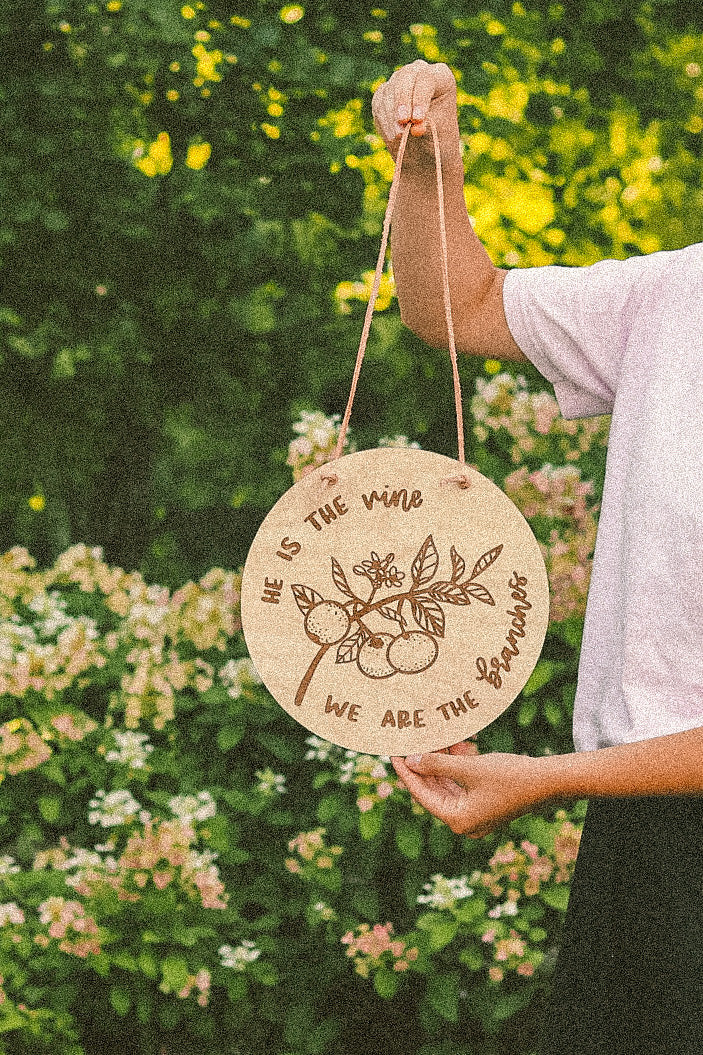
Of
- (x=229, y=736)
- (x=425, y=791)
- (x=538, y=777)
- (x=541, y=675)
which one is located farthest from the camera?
(x=229, y=736)

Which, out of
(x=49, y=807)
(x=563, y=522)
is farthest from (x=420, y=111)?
(x=49, y=807)

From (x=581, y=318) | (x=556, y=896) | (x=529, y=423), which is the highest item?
(x=529, y=423)

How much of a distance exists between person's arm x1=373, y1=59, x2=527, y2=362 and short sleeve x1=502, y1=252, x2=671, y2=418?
0.03 m

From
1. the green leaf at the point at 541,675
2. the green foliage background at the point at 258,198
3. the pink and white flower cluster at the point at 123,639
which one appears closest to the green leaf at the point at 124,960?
the pink and white flower cluster at the point at 123,639

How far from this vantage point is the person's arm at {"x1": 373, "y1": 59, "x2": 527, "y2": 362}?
39.1 inches

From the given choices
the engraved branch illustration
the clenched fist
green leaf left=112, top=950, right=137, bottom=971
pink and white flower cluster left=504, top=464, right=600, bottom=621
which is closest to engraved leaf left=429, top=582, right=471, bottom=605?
the engraved branch illustration

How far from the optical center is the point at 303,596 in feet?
3.13

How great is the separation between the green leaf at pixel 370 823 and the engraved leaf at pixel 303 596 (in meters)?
0.98

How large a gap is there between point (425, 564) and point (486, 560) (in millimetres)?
62

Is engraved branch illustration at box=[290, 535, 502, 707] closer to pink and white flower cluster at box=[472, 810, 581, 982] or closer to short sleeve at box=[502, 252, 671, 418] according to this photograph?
short sleeve at box=[502, 252, 671, 418]

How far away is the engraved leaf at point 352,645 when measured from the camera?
0.95m

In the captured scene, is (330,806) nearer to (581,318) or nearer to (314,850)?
(314,850)

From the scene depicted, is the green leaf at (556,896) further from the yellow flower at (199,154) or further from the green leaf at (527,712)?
the yellow flower at (199,154)

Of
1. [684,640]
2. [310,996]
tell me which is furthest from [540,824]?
[684,640]
